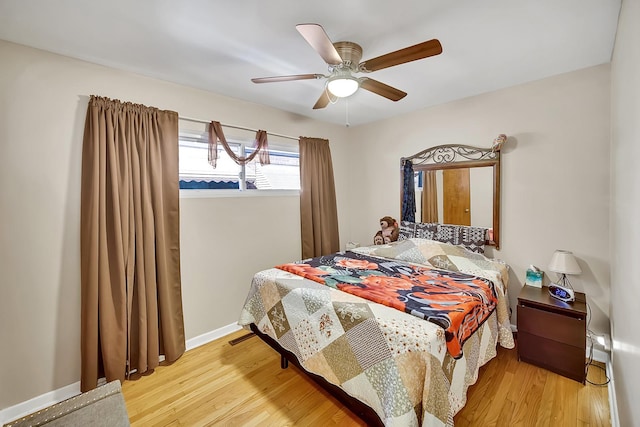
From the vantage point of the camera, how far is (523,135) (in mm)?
2568

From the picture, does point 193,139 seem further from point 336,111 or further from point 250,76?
point 336,111

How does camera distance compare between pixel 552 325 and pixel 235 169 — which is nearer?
pixel 552 325

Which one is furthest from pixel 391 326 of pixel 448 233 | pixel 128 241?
pixel 128 241

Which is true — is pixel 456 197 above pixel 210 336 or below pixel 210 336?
above

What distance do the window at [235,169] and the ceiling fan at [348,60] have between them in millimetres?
1170

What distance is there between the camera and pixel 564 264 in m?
2.20

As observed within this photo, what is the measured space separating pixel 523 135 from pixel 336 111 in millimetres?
1959

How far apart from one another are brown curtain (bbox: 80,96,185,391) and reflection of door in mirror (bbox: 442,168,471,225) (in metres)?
2.78

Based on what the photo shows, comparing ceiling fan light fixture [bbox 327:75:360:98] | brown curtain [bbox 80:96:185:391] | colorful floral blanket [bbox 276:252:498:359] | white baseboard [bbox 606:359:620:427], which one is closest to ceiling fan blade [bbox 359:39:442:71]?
ceiling fan light fixture [bbox 327:75:360:98]

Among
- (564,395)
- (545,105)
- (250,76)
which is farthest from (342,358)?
(545,105)

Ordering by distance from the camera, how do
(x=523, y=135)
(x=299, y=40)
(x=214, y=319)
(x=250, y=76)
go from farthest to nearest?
(x=214, y=319) < (x=523, y=135) < (x=250, y=76) < (x=299, y=40)

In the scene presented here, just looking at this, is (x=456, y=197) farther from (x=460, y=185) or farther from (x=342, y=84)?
(x=342, y=84)

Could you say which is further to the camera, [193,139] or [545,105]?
[193,139]

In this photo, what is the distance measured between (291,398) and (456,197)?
2.50 m
